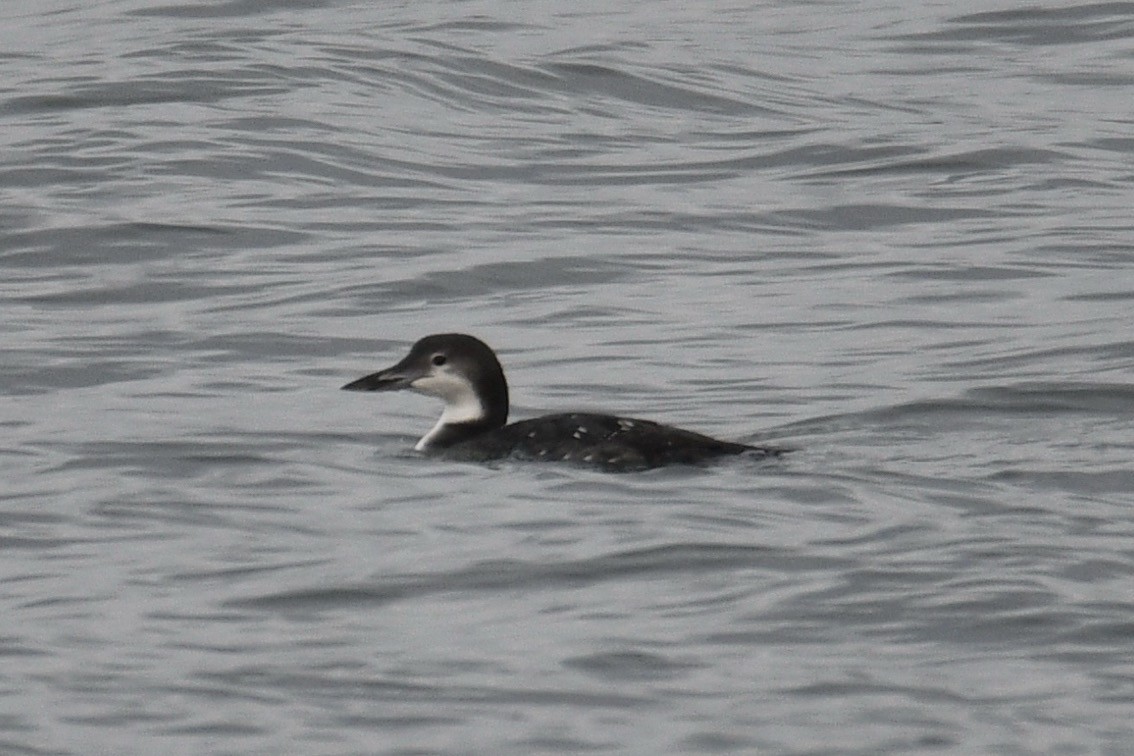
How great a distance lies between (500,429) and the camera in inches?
431

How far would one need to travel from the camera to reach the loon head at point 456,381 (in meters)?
11.3

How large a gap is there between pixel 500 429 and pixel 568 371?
76.2 inches

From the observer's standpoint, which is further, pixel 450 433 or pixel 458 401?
pixel 458 401

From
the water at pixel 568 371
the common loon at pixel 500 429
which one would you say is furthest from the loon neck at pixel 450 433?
the water at pixel 568 371

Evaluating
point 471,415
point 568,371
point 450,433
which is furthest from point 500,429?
point 568,371

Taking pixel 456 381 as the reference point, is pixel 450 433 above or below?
below

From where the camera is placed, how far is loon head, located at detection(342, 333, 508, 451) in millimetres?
11289

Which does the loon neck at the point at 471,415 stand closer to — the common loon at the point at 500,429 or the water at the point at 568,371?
the common loon at the point at 500,429

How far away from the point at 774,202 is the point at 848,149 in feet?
5.95

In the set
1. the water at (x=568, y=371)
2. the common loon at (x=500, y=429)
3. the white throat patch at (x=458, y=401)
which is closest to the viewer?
the water at (x=568, y=371)

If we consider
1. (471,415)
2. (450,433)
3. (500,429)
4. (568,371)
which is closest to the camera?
(500,429)

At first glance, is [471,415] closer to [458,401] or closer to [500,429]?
[458,401]

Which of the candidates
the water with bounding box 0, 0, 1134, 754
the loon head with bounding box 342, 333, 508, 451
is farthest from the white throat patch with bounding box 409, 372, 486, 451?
the water with bounding box 0, 0, 1134, 754

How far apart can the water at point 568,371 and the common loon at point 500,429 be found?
0.12 metres
